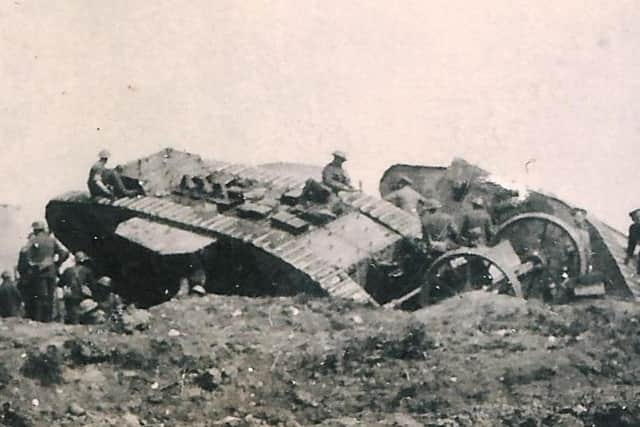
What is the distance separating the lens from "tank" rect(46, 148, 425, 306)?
12.3m

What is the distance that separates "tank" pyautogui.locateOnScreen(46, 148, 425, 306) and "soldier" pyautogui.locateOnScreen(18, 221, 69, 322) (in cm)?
120

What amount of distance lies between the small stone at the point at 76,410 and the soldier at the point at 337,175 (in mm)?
5917

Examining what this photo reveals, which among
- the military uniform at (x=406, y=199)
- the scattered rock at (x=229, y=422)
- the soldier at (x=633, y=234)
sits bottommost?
the scattered rock at (x=229, y=422)

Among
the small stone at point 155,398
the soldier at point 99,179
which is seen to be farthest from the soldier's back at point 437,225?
the soldier at point 99,179

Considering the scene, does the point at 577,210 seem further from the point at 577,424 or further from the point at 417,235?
the point at 577,424

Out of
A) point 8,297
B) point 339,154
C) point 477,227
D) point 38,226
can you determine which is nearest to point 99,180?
point 38,226

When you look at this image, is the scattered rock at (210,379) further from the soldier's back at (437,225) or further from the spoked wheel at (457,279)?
the soldier's back at (437,225)

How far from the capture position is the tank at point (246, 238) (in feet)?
40.4

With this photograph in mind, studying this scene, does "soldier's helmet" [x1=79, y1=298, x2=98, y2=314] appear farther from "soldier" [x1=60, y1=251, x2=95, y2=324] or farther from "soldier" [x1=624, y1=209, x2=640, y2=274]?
"soldier" [x1=624, y1=209, x2=640, y2=274]

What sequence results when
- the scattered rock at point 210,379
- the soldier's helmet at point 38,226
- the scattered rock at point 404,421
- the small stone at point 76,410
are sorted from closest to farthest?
the scattered rock at point 404,421 → the small stone at point 76,410 → the scattered rock at point 210,379 → the soldier's helmet at point 38,226

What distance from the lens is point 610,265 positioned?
12.6 m

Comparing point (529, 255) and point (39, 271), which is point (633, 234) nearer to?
point (529, 255)

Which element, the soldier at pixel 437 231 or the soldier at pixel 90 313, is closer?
the soldier at pixel 90 313

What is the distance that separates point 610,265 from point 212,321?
5.08 metres
